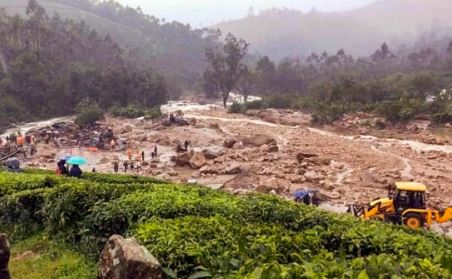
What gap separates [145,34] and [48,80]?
9287 centimetres

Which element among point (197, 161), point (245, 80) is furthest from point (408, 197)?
point (245, 80)

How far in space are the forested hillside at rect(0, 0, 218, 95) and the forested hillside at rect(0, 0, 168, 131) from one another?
29571mm

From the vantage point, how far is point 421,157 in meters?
31.2

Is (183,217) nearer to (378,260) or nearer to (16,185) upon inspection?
(378,260)

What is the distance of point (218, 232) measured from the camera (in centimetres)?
716

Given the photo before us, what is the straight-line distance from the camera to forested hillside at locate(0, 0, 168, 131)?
2431 inches

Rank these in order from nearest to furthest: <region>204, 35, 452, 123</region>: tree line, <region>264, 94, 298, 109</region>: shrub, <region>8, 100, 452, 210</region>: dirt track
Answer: <region>8, 100, 452, 210</region>: dirt track, <region>204, 35, 452, 123</region>: tree line, <region>264, 94, 298, 109</region>: shrub

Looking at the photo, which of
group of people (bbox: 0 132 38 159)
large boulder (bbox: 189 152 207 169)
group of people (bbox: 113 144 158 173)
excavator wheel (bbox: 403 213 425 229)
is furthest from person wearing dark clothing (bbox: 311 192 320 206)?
group of people (bbox: 0 132 38 159)

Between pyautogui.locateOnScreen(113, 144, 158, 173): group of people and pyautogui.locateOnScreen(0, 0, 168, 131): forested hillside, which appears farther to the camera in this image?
pyautogui.locateOnScreen(0, 0, 168, 131): forested hillside

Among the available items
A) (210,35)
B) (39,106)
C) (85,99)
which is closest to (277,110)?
(85,99)

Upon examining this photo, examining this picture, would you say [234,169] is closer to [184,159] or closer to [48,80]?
[184,159]

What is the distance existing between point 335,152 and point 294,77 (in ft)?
172

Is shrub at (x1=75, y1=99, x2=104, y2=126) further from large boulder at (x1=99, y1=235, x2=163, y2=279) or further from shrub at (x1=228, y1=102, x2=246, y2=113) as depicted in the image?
large boulder at (x1=99, y1=235, x2=163, y2=279)

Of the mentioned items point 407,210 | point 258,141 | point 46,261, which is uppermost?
point 46,261
